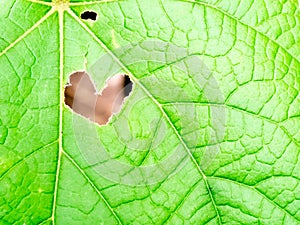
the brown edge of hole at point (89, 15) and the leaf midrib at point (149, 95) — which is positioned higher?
the brown edge of hole at point (89, 15)

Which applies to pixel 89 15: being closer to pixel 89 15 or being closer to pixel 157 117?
pixel 89 15

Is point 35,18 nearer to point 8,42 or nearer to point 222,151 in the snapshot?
point 8,42

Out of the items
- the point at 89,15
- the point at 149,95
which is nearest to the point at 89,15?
the point at 89,15

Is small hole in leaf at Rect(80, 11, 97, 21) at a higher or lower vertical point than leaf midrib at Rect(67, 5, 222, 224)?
higher

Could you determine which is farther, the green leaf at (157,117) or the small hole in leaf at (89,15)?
the small hole in leaf at (89,15)

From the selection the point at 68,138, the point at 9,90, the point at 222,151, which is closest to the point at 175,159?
the point at 222,151

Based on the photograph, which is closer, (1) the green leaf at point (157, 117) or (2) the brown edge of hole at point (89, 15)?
(1) the green leaf at point (157, 117)

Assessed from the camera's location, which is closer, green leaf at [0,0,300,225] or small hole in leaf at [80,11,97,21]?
green leaf at [0,0,300,225]
